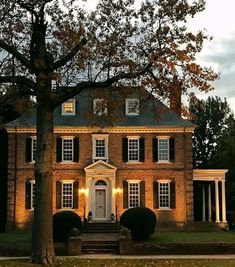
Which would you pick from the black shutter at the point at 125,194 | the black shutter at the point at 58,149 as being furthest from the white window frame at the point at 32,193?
the black shutter at the point at 125,194

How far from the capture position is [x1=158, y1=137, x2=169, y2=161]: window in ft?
124

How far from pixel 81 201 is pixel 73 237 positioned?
11.7 meters

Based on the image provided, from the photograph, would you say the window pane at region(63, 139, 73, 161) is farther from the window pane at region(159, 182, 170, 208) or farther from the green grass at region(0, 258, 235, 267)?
the green grass at region(0, 258, 235, 267)

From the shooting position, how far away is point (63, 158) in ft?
124

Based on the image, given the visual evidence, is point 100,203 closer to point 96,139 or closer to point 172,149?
point 96,139

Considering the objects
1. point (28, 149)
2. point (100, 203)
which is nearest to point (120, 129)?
point (100, 203)

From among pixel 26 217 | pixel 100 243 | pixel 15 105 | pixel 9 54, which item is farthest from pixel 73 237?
pixel 26 217

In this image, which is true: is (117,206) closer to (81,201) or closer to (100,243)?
(81,201)

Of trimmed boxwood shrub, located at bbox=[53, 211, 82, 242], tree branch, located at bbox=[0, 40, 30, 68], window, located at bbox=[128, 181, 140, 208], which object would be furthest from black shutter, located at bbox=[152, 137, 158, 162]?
tree branch, located at bbox=[0, 40, 30, 68]

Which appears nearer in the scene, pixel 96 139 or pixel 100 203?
pixel 100 203

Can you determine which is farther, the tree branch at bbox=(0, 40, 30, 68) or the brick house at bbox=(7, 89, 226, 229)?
the brick house at bbox=(7, 89, 226, 229)

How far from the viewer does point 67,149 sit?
3800 cm

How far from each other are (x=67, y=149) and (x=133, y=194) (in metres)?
5.22

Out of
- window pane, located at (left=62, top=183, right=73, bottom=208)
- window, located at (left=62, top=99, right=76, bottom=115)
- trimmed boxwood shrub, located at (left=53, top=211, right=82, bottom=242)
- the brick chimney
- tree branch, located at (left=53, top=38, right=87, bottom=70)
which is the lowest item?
trimmed boxwood shrub, located at (left=53, top=211, right=82, bottom=242)
